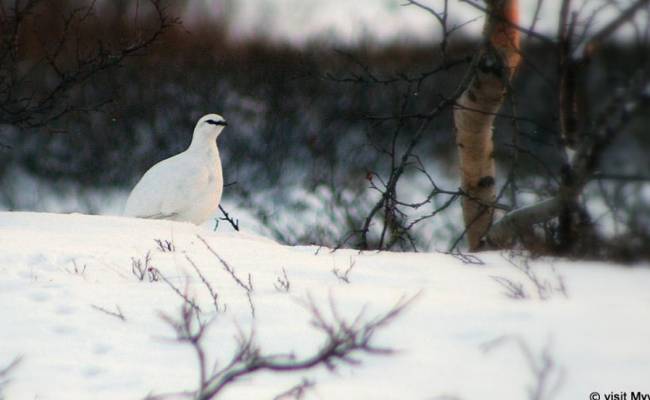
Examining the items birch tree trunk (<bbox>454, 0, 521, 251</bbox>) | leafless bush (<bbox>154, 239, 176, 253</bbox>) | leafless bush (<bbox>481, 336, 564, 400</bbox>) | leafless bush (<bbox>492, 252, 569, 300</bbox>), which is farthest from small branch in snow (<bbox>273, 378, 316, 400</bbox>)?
birch tree trunk (<bbox>454, 0, 521, 251</bbox>)

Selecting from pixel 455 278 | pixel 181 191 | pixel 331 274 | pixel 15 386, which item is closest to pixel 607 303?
pixel 455 278

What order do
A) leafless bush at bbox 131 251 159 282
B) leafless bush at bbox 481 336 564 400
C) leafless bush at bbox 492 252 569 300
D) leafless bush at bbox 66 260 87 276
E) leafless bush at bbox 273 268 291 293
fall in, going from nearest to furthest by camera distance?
leafless bush at bbox 481 336 564 400 → leafless bush at bbox 492 252 569 300 → leafless bush at bbox 273 268 291 293 → leafless bush at bbox 131 251 159 282 → leafless bush at bbox 66 260 87 276

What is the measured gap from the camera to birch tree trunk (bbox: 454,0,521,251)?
465cm

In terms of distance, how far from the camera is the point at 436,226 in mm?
8117

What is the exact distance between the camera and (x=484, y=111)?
4.66 metres

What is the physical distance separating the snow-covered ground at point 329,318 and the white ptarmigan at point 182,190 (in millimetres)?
1837

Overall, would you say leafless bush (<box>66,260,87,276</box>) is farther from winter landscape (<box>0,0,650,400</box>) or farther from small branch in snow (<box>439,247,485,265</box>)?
small branch in snow (<box>439,247,485,265</box>)

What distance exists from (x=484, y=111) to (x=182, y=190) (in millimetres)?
2220

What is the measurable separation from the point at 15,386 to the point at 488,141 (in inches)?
128

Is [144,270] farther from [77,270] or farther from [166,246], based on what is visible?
[166,246]

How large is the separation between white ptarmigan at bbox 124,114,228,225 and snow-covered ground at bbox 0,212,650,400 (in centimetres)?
184

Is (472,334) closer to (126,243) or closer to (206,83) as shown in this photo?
(126,243)

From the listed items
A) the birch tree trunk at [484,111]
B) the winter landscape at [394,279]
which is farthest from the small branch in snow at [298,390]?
the birch tree trunk at [484,111]

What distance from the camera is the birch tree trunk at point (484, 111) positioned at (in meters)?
4.65
